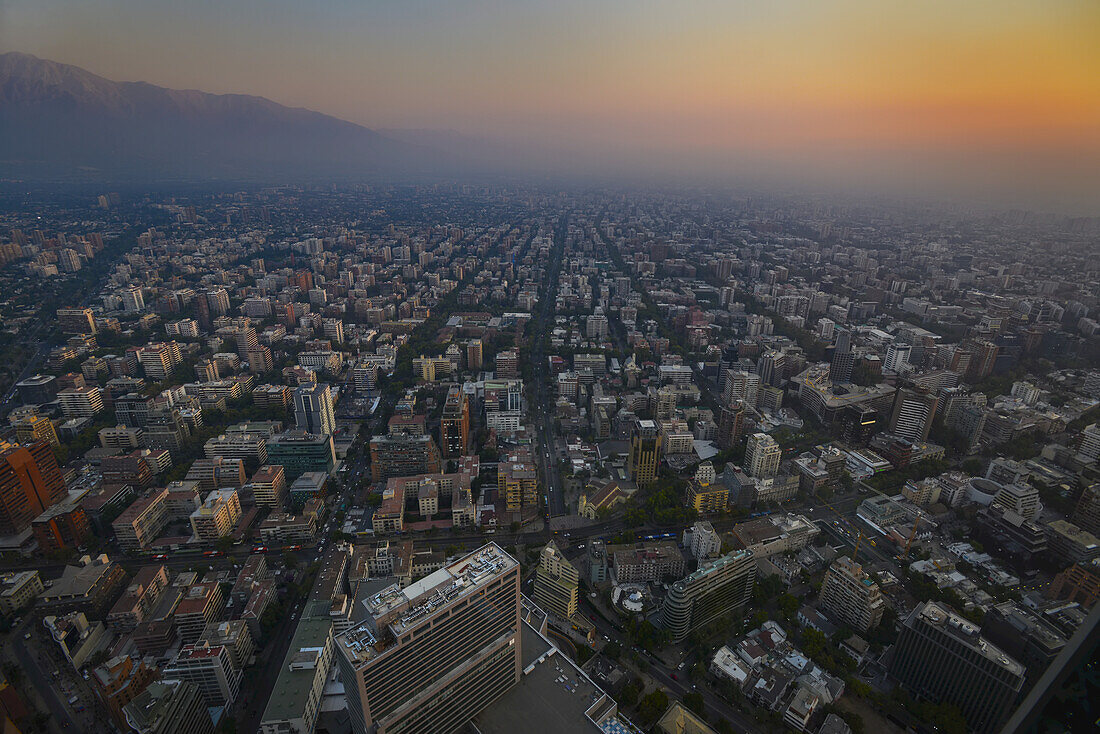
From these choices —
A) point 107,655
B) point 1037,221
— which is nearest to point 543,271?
point 1037,221

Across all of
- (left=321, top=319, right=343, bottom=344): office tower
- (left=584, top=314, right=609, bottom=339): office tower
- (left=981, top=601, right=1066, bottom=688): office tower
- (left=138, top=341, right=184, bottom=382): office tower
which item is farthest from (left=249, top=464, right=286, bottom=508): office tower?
(left=584, top=314, right=609, bottom=339): office tower

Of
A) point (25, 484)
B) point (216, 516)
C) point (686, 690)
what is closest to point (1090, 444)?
point (686, 690)

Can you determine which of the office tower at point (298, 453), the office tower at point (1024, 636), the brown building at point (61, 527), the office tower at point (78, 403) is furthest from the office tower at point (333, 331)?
the office tower at point (1024, 636)

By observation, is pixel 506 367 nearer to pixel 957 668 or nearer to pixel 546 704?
pixel 546 704

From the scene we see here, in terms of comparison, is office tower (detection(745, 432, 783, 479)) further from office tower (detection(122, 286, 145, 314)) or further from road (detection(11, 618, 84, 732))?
office tower (detection(122, 286, 145, 314))

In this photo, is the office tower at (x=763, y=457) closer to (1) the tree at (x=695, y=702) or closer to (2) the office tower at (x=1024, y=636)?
(2) the office tower at (x=1024, y=636)

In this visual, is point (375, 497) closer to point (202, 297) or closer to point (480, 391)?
point (480, 391)
